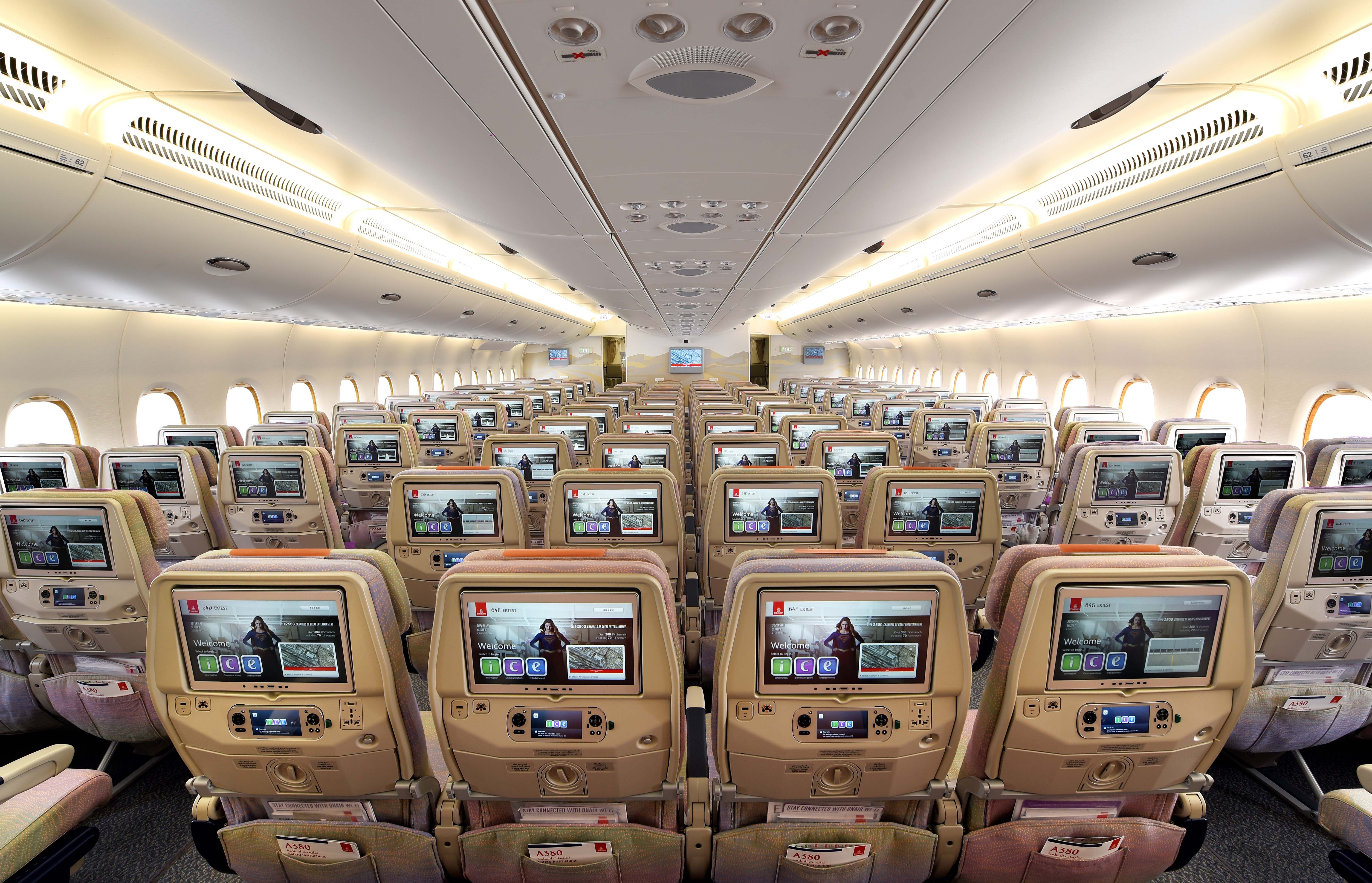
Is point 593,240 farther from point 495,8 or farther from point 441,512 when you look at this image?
point 495,8

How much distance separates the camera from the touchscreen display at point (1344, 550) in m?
2.53

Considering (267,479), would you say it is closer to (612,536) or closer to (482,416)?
(612,536)

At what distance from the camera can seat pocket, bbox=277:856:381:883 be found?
193 cm

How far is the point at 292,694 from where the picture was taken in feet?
5.99

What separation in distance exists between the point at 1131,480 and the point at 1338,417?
17.6 ft

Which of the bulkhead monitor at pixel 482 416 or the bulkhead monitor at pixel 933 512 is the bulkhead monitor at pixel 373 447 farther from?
the bulkhead monitor at pixel 933 512

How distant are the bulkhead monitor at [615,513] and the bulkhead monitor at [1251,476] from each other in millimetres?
4115

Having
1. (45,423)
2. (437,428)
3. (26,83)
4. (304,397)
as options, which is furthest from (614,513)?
(304,397)

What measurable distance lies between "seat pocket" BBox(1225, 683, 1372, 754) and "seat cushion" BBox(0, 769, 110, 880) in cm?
435

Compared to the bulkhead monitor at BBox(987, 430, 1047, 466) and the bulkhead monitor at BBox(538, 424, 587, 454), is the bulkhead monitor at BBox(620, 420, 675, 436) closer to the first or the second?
the bulkhead monitor at BBox(538, 424, 587, 454)

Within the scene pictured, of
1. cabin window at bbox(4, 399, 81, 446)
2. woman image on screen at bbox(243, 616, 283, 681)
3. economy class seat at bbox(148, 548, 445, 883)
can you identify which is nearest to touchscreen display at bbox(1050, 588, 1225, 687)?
economy class seat at bbox(148, 548, 445, 883)

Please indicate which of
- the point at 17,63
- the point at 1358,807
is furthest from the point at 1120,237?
the point at 17,63

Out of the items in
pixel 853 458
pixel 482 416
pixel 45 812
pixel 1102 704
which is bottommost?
pixel 45 812

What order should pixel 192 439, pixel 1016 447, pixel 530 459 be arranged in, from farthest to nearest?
1. pixel 192 439
2. pixel 1016 447
3. pixel 530 459
